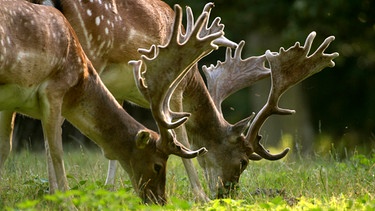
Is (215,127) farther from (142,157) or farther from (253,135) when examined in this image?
(142,157)

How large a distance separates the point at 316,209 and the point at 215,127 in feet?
10.0

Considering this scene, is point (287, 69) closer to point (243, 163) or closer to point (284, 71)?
point (284, 71)

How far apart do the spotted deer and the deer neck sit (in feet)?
2.32

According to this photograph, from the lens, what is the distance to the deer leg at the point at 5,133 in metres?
8.95

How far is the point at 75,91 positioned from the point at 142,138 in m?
0.66

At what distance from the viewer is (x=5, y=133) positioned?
8969 millimetres

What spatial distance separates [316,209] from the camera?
685 cm

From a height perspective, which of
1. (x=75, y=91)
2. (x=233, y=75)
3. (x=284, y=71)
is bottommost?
(x=75, y=91)

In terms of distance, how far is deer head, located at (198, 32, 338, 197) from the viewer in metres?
9.17

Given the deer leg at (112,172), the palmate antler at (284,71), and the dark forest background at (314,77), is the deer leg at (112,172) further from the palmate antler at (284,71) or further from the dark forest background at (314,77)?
the dark forest background at (314,77)

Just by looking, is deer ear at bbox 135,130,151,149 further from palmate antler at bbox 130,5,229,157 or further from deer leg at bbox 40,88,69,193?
Result: deer leg at bbox 40,88,69,193

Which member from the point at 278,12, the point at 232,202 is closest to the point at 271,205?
the point at 232,202

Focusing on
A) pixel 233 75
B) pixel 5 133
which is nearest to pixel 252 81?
pixel 233 75

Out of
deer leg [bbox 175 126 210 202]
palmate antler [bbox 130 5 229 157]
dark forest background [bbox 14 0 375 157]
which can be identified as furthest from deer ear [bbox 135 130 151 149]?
dark forest background [bbox 14 0 375 157]
